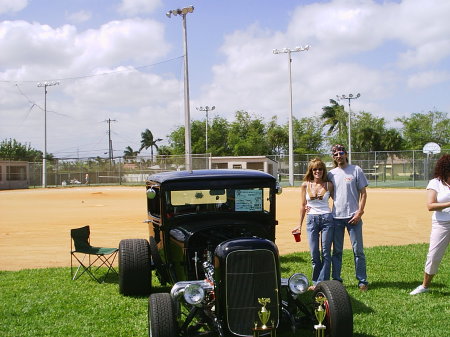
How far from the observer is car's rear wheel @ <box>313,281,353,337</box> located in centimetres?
411

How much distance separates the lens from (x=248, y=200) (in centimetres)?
544

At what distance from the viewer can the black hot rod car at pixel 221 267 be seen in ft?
13.0

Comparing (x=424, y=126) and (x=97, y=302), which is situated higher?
(x=424, y=126)

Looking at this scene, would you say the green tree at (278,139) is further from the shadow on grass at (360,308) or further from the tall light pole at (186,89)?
the shadow on grass at (360,308)

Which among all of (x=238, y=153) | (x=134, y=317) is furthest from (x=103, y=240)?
(x=238, y=153)

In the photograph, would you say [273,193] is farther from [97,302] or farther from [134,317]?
[97,302]

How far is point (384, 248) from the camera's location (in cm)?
953

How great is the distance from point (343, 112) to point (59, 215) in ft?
193

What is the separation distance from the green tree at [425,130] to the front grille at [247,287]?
213 ft

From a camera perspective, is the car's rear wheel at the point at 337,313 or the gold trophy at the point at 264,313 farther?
the car's rear wheel at the point at 337,313

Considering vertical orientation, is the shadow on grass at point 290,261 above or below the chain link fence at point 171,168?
below

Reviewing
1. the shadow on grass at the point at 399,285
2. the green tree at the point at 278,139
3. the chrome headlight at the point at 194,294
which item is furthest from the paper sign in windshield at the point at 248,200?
the green tree at the point at 278,139

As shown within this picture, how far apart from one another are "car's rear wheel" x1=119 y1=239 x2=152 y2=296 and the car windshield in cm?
89

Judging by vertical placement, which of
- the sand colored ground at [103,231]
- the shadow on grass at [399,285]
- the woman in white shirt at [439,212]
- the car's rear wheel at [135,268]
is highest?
the woman in white shirt at [439,212]
